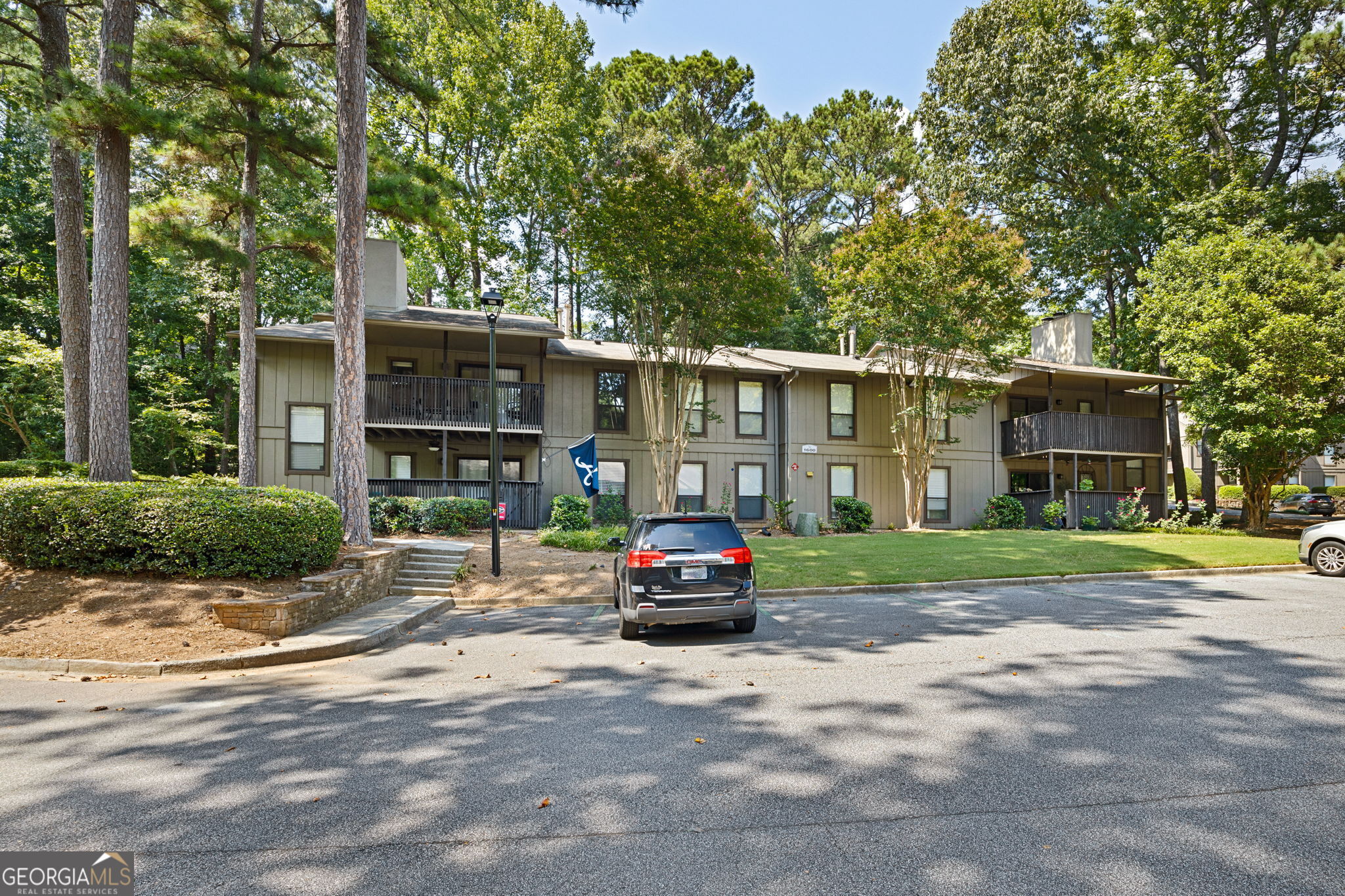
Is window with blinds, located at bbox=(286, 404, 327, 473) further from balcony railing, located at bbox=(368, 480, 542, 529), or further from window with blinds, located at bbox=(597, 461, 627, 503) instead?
window with blinds, located at bbox=(597, 461, 627, 503)

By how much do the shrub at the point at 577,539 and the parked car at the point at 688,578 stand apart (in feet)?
23.3

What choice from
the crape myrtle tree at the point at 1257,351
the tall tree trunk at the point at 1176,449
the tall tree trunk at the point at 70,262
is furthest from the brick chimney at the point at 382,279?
the tall tree trunk at the point at 1176,449

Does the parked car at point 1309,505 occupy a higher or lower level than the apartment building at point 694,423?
lower

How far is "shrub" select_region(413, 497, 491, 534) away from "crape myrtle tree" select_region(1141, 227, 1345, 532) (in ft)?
75.7

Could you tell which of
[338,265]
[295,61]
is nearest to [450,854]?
[338,265]

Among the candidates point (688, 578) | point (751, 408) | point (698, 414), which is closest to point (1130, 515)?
point (751, 408)

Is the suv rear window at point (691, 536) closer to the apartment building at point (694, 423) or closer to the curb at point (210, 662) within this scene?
the curb at point (210, 662)

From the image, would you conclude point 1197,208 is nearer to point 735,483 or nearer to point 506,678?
point 735,483

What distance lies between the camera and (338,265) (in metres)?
12.6

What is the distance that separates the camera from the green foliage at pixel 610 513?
21.5 metres

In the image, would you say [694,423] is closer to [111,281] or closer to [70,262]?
[111,281]

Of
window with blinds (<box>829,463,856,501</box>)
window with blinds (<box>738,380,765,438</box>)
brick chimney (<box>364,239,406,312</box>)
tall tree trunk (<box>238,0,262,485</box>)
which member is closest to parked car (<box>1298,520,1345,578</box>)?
window with blinds (<box>829,463,856,501</box>)

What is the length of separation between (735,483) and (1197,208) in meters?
21.2

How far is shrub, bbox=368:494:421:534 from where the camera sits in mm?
17391
